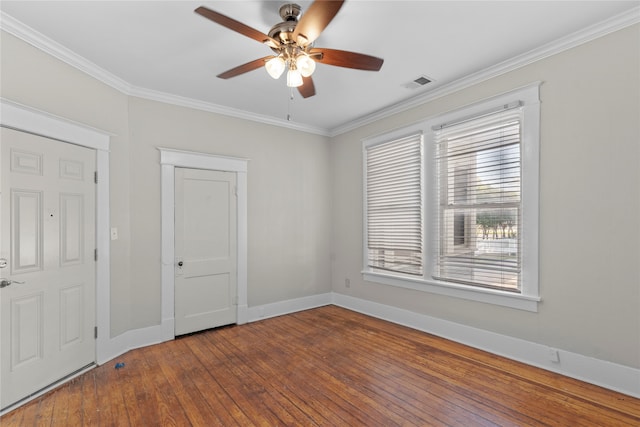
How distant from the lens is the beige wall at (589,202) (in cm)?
239

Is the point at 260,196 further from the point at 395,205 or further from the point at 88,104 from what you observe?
the point at 88,104

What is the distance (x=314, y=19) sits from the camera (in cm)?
181

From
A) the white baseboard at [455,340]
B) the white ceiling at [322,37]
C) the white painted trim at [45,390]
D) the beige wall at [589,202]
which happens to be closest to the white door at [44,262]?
the white painted trim at [45,390]

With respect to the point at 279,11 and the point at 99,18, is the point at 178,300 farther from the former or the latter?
the point at 279,11

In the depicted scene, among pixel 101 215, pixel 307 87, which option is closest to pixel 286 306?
pixel 101 215

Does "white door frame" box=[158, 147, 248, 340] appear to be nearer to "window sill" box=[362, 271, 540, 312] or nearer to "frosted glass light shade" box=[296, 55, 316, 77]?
"frosted glass light shade" box=[296, 55, 316, 77]

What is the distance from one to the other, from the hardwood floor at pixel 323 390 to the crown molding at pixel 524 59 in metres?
2.86

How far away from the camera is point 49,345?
8.59 feet

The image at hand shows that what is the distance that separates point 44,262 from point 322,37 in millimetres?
3017

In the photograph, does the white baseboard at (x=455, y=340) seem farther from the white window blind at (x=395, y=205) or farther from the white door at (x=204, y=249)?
the white window blind at (x=395, y=205)

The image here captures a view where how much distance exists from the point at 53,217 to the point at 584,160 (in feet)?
15.1

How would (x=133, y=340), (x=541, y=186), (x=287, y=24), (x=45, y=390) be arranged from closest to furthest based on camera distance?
(x=287, y=24) < (x=45, y=390) < (x=541, y=186) < (x=133, y=340)

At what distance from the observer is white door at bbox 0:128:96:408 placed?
2.35 metres

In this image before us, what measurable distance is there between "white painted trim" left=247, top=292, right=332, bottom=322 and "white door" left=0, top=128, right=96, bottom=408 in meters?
1.88
